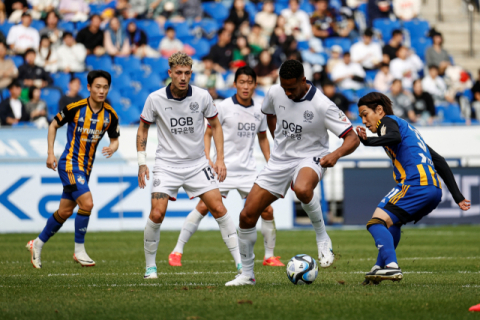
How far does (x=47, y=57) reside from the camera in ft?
58.3

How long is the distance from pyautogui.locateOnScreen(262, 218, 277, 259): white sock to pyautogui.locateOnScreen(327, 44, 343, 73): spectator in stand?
1077 centimetres

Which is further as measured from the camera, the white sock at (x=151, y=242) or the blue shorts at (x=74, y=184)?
the blue shorts at (x=74, y=184)

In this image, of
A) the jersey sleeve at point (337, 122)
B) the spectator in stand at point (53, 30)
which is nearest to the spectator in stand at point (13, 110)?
the spectator in stand at point (53, 30)

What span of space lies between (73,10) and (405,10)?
35.1ft

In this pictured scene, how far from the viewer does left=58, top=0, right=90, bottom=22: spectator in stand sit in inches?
763

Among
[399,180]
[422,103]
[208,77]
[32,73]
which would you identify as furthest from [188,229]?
[422,103]

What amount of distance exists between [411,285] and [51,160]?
15.2ft

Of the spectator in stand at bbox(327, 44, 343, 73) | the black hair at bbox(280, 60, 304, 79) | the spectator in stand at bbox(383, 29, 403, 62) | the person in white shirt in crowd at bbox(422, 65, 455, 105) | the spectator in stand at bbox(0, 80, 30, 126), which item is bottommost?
the black hair at bbox(280, 60, 304, 79)

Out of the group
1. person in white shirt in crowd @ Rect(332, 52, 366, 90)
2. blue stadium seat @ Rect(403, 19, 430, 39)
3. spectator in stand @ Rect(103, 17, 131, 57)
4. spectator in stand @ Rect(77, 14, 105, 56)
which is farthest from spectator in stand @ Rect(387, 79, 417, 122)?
spectator in stand @ Rect(77, 14, 105, 56)

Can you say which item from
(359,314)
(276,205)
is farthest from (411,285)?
(276,205)

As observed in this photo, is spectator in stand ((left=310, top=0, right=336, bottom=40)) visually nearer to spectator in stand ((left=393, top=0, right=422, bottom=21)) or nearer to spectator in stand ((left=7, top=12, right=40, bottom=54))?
spectator in stand ((left=393, top=0, right=422, bottom=21))

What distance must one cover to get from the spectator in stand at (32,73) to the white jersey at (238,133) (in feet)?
28.7

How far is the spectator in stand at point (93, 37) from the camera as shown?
18344 mm

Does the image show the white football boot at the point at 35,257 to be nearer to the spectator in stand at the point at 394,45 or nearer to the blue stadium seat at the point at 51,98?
the blue stadium seat at the point at 51,98
